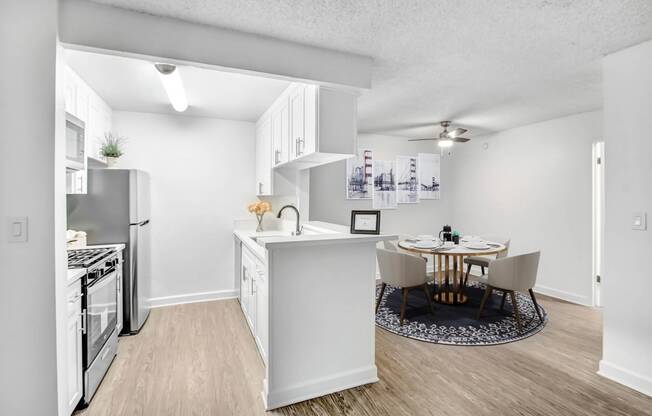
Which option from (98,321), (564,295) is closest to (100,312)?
(98,321)

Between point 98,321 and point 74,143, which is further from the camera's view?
point 98,321

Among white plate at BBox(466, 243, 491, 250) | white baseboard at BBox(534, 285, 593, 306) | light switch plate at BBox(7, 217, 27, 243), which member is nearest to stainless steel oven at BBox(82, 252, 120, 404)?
light switch plate at BBox(7, 217, 27, 243)

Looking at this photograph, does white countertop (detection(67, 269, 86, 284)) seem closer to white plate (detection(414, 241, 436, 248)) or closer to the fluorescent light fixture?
the fluorescent light fixture

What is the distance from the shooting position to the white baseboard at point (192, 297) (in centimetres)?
390

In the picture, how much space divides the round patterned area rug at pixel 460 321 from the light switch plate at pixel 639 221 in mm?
1394

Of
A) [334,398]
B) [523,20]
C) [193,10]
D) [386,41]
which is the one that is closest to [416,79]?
[386,41]

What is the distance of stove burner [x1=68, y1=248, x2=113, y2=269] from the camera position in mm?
2105

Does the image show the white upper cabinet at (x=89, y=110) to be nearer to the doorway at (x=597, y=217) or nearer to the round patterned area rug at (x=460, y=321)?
the round patterned area rug at (x=460, y=321)

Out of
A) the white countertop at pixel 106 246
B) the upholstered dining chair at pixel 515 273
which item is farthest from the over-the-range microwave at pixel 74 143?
the upholstered dining chair at pixel 515 273

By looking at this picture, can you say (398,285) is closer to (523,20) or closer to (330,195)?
(330,195)

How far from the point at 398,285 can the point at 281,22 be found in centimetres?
262

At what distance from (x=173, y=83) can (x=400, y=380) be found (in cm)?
297

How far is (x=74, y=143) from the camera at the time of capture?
205cm

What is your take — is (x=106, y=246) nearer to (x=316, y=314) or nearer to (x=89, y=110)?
(x=89, y=110)
